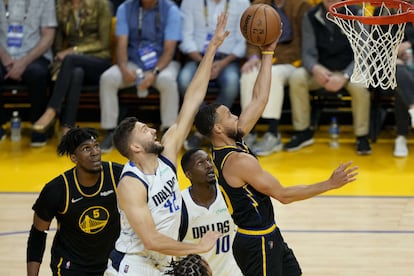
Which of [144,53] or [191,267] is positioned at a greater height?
[144,53]

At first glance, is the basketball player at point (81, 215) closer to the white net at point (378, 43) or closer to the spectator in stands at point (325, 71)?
the white net at point (378, 43)

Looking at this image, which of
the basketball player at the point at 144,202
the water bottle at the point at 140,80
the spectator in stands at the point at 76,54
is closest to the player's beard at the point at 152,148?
the basketball player at the point at 144,202

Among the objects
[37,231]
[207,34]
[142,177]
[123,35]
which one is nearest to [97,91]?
[123,35]

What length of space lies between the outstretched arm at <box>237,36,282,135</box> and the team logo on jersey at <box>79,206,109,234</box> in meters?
1.08

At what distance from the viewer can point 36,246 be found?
581 cm

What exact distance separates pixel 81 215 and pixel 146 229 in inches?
38.5

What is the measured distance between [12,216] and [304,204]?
2633 millimetres

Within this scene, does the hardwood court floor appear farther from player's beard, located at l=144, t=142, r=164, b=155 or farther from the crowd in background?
player's beard, located at l=144, t=142, r=164, b=155

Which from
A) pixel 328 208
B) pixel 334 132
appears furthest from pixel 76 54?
pixel 328 208

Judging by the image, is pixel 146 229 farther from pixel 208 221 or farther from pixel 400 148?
pixel 400 148

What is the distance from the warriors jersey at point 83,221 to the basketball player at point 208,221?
508 millimetres

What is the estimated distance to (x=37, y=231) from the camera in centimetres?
584

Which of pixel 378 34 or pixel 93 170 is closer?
pixel 93 170

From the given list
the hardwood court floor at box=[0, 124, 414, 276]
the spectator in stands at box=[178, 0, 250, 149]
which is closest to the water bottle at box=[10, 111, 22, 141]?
the hardwood court floor at box=[0, 124, 414, 276]
